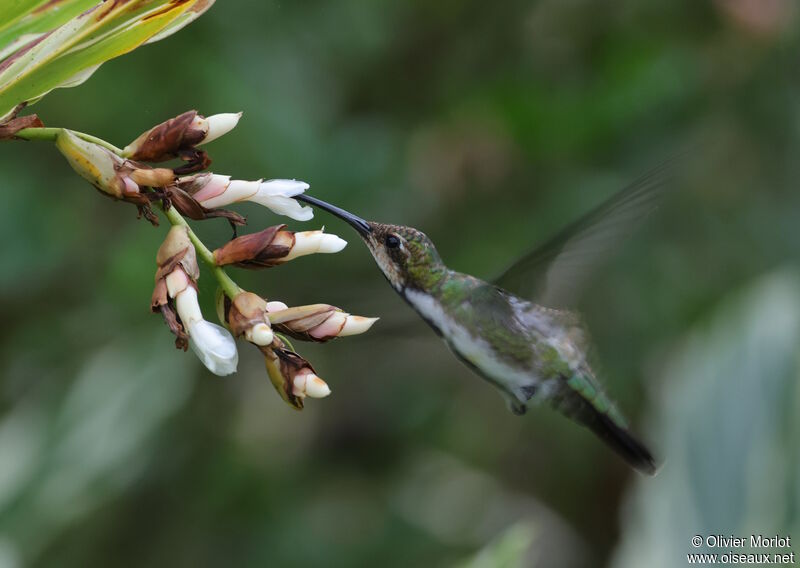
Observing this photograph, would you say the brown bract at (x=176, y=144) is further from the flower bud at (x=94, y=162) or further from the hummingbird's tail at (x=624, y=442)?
the hummingbird's tail at (x=624, y=442)

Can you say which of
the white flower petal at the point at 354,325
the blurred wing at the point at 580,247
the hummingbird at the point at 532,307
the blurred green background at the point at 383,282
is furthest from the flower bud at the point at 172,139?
the blurred green background at the point at 383,282

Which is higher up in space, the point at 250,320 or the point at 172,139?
the point at 172,139

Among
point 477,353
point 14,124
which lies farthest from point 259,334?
point 477,353

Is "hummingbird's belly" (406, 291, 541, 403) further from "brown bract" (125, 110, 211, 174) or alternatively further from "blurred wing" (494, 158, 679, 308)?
"brown bract" (125, 110, 211, 174)

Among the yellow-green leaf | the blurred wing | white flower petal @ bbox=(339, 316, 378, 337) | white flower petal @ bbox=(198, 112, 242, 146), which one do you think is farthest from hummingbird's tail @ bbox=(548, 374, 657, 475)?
the yellow-green leaf

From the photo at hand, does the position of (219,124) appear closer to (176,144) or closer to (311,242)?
(176,144)

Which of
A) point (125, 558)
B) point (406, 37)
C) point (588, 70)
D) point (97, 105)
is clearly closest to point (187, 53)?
point (97, 105)

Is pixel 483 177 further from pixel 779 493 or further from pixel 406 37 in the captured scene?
pixel 779 493
